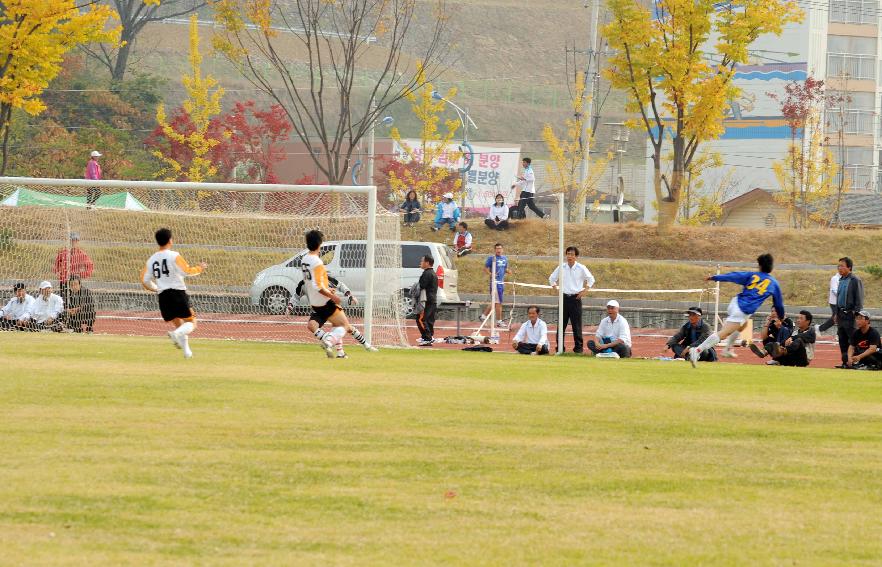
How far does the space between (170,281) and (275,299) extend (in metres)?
8.22

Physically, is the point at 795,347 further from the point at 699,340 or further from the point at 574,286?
the point at 574,286

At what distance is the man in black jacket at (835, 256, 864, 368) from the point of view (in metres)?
22.6

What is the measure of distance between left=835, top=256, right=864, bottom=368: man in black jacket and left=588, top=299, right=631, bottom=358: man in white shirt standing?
3689 millimetres

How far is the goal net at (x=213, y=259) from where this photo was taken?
947 inches

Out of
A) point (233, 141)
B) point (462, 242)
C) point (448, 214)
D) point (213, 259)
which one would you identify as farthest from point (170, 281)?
point (233, 141)

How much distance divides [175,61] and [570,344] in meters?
115

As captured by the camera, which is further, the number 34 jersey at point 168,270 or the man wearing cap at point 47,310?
the man wearing cap at point 47,310

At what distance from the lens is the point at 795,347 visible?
2292 cm

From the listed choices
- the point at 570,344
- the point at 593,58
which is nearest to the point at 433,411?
the point at 570,344

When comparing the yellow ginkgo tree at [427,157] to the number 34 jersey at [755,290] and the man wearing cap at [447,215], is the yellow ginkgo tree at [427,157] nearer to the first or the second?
the man wearing cap at [447,215]

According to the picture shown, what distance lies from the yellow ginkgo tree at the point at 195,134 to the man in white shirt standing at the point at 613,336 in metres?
35.1

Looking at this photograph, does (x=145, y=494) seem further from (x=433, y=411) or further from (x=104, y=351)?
(x=104, y=351)

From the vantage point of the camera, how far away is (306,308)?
24453 millimetres

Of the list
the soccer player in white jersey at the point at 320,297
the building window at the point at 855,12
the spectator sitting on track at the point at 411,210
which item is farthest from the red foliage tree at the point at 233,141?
the soccer player in white jersey at the point at 320,297
